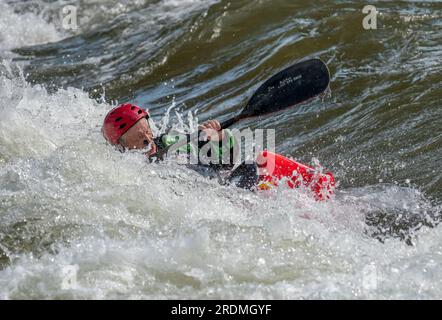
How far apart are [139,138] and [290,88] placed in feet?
4.23

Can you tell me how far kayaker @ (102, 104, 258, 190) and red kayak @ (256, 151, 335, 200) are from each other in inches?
3.3

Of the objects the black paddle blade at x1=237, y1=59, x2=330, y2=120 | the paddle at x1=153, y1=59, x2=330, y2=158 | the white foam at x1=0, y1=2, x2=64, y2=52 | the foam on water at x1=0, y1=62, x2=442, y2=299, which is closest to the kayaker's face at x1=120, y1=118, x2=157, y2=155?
the foam on water at x1=0, y1=62, x2=442, y2=299

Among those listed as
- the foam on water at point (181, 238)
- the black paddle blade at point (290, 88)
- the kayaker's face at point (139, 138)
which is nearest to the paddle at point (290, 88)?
the black paddle blade at point (290, 88)

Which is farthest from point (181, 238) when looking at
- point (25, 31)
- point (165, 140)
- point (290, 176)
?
point (25, 31)

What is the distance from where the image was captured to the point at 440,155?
6.84 metres

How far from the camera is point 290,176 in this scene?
6.02 m

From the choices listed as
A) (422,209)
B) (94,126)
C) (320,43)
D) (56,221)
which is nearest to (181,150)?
(56,221)

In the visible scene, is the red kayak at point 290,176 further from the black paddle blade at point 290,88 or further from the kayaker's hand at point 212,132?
the black paddle blade at point 290,88

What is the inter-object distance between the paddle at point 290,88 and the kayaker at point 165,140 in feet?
1.23

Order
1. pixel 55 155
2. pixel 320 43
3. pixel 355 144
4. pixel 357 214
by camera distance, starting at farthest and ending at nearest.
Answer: pixel 320 43 → pixel 355 144 → pixel 55 155 → pixel 357 214

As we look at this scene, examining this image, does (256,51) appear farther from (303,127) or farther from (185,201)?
(185,201)

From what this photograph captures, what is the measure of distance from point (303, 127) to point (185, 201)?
2.71 metres

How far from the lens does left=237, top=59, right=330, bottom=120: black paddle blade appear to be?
668 centimetres

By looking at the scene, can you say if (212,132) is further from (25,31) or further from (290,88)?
(25,31)
